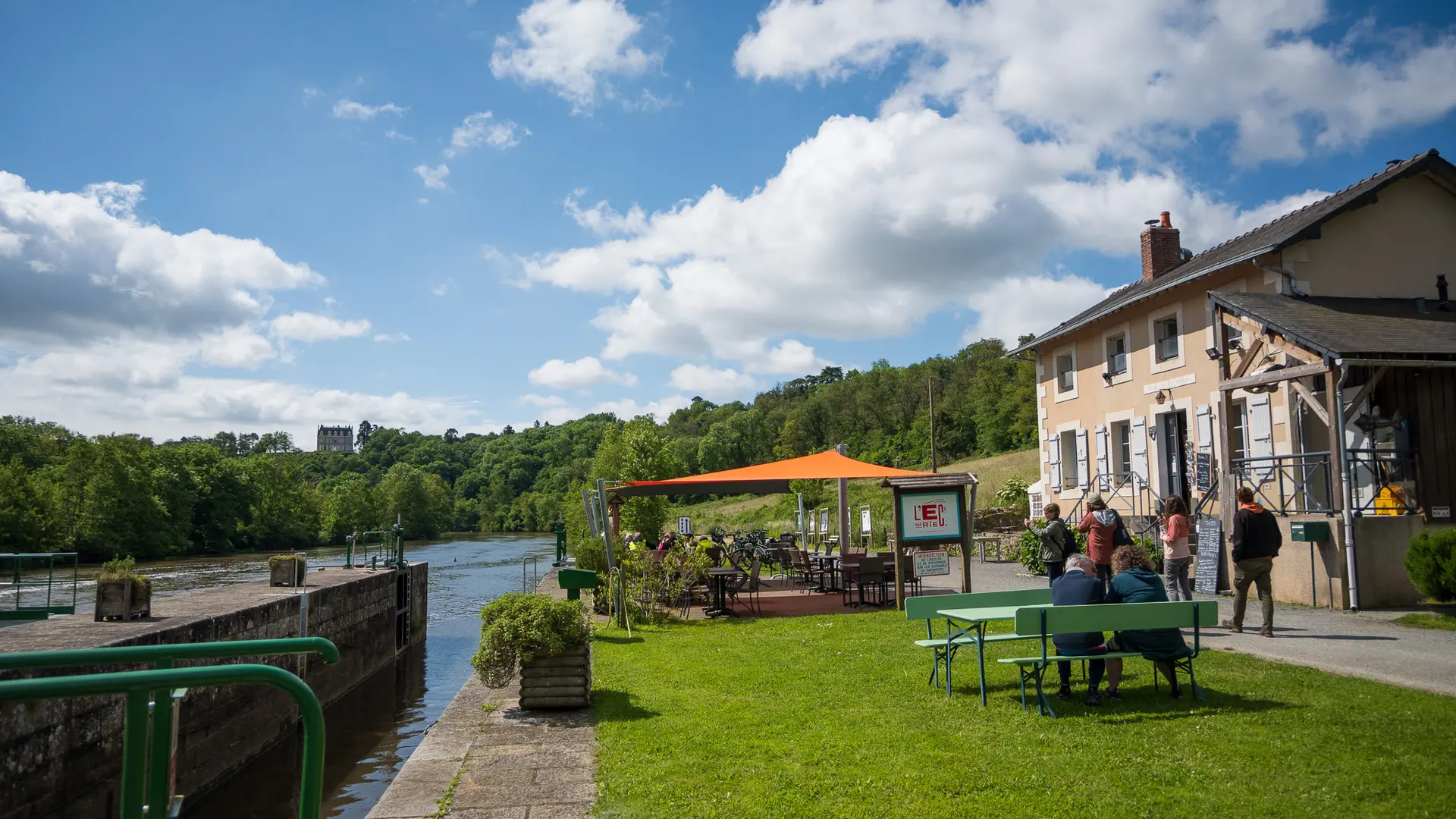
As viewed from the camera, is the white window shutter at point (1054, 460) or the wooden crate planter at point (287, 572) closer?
the wooden crate planter at point (287, 572)

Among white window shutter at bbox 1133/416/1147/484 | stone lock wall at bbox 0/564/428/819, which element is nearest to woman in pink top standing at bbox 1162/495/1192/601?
stone lock wall at bbox 0/564/428/819

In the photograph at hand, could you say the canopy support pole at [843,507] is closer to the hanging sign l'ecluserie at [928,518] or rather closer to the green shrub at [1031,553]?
the green shrub at [1031,553]

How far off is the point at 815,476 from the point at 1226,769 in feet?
32.6

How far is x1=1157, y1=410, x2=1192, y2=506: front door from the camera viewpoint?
58.6 ft

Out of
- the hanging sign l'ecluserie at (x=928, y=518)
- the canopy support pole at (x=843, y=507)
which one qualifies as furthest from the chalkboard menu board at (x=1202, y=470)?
the hanging sign l'ecluserie at (x=928, y=518)

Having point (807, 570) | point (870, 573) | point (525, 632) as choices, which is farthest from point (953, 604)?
point (807, 570)

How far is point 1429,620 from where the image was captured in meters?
10.0

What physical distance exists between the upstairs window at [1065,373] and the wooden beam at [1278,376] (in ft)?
29.1

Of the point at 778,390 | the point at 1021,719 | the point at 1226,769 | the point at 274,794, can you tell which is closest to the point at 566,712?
the point at 1021,719

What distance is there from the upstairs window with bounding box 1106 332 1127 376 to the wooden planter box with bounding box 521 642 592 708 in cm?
1605

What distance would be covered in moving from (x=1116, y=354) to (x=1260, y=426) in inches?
197

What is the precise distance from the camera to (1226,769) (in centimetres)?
490

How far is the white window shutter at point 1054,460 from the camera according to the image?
880 inches

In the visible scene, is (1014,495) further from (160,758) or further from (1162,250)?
(160,758)
